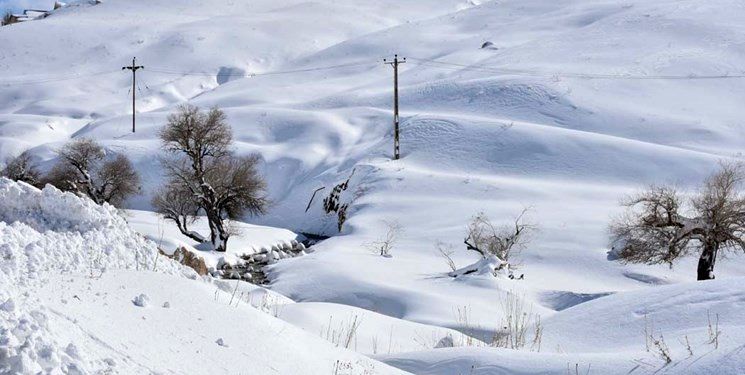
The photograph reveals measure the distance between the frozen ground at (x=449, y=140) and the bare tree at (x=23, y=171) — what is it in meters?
3.87

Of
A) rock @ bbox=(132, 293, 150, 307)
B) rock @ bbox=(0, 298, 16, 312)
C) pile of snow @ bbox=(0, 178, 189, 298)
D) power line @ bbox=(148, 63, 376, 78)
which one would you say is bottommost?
power line @ bbox=(148, 63, 376, 78)

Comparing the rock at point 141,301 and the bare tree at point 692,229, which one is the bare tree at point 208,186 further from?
the rock at point 141,301

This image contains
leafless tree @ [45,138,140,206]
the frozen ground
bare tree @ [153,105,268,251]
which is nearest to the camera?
the frozen ground

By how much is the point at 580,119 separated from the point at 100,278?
146ft

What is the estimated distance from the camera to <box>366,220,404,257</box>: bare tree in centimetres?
3089

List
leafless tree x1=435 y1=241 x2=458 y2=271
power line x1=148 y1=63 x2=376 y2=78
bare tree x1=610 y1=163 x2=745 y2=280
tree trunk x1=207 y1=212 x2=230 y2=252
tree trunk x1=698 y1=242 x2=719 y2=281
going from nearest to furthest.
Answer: bare tree x1=610 y1=163 x2=745 y2=280 < tree trunk x1=698 y1=242 x2=719 y2=281 < leafless tree x1=435 y1=241 x2=458 y2=271 < tree trunk x1=207 y1=212 x2=230 y2=252 < power line x1=148 y1=63 x2=376 y2=78

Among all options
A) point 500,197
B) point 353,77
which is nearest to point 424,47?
point 353,77

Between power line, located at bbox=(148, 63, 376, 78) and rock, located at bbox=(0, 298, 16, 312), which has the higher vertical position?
rock, located at bbox=(0, 298, 16, 312)

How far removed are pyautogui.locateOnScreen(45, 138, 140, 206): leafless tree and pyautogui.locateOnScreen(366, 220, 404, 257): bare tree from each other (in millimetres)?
12960

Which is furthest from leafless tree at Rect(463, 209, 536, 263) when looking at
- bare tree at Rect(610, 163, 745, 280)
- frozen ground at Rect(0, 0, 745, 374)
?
bare tree at Rect(610, 163, 745, 280)

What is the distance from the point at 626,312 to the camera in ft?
29.0

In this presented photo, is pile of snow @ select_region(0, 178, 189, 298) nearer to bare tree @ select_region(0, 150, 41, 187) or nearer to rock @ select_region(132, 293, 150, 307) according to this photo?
rock @ select_region(132, 293, 150, 307)

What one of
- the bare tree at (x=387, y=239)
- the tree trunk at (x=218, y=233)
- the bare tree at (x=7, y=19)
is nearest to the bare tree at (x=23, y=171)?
the tree trunk at (x=218, y=233)

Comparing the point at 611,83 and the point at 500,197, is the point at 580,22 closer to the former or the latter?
the point at 611,83
